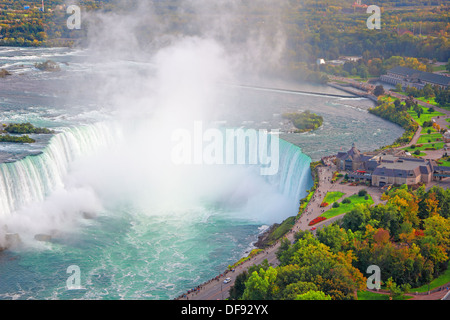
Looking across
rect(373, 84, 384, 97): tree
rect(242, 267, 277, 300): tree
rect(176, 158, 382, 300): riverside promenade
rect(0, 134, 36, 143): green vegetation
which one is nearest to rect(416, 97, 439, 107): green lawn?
rect(373, 84, 384, 97): tree

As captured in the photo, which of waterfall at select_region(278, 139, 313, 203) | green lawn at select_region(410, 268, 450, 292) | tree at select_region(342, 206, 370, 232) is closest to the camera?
green lawn at select_region(410, 268, 450, 292)

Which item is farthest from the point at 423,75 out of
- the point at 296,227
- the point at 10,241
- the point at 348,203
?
the point at 10,241

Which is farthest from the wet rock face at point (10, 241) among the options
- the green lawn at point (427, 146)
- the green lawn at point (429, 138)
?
the green lawn at point (429, 138)

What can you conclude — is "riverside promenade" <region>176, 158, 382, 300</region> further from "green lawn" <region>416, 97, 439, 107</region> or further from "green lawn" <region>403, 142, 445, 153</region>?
"green lawn" <region>416, 97, 439, 107</region>

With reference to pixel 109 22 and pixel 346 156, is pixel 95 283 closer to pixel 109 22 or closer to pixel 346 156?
pixel 346 156

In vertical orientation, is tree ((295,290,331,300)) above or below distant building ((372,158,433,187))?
below

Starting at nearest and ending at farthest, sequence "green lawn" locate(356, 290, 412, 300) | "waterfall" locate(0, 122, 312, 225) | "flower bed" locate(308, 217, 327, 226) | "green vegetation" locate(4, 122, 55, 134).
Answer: "green lawn" locate(356, 290, 412, 300) < "flower bed" locate(308, 217, 327, 226) < "waterfall" locate(0, 122, 312, 225) < "green vegetation" locate(4, 122, 55, 134)

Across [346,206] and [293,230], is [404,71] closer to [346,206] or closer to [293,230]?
[346,206]
